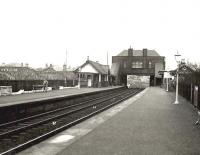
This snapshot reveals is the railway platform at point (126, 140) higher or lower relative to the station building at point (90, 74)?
lower

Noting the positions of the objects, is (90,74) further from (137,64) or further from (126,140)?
(126,140)

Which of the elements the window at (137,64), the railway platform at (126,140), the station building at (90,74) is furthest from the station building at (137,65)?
the railway platform at (126,140)

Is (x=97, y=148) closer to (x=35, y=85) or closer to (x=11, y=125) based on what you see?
(x=11, y=125)

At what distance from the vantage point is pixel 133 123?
13125 millimetres

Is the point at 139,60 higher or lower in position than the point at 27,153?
higher

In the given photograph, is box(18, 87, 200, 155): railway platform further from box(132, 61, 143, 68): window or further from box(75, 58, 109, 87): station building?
box(132, 61, 143, 68): window

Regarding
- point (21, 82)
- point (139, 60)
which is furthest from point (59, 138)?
point (139, 60)

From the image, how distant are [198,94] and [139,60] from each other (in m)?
64.6

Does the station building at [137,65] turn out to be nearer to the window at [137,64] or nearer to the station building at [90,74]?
the window at [137,64]

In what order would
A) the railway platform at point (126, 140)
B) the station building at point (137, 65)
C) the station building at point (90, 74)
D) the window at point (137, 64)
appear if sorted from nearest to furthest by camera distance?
the railway platform at point (126, 140) → the station building at point (90, 74) → the station building at point (137, 65) → the window at point (137, 64)

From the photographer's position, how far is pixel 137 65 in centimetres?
8231

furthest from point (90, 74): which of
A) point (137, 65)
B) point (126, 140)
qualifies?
point (126, 140)

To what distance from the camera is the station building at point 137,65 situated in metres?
75.8

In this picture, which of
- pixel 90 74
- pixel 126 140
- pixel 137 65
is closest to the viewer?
pixel 126 140
